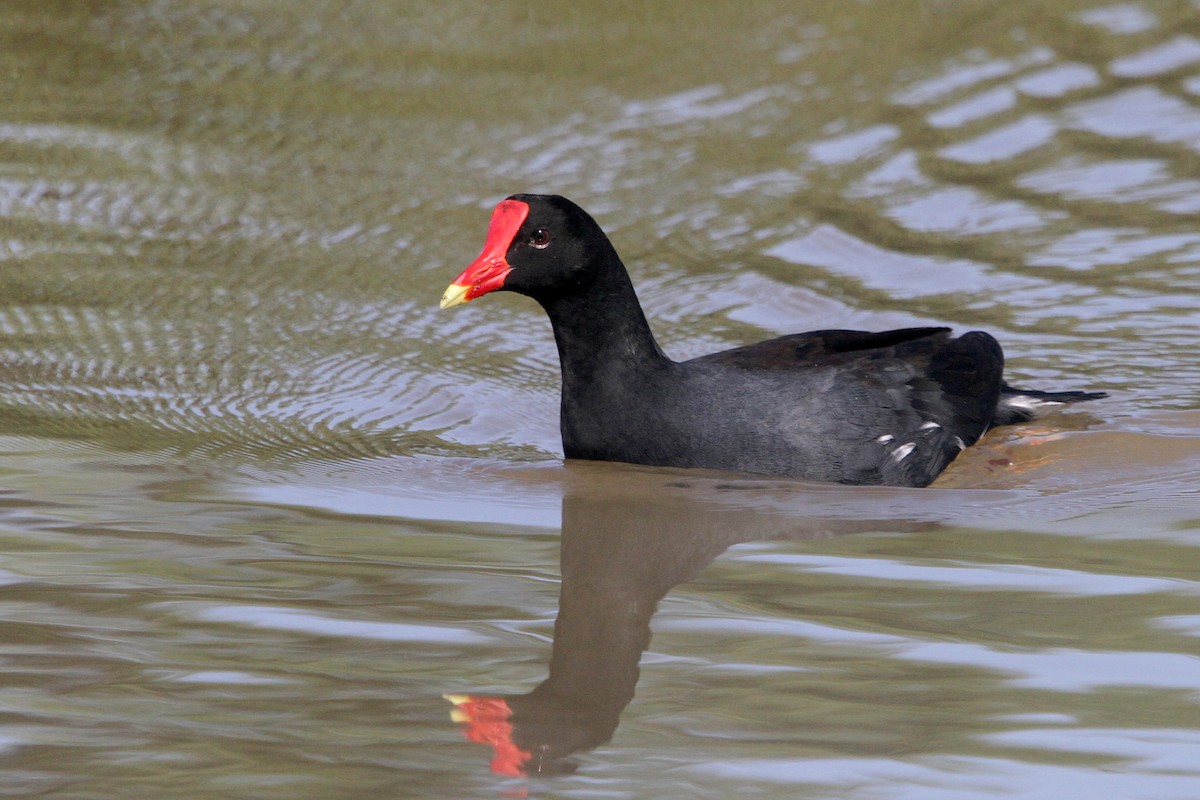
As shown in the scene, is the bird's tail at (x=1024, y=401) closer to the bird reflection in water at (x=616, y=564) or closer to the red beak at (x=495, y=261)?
the bird reflection in water at (x=616, y=564)

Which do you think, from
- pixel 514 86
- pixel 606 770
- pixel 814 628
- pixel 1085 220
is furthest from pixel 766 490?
pixel 514 86

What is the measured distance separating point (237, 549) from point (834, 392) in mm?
1825

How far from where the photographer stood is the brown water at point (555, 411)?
9.07 feet

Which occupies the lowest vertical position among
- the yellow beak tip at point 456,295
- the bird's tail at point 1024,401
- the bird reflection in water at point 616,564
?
the bird reflection in water at point 616,564

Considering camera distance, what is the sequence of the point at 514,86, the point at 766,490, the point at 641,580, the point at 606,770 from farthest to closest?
the point at 514,86, the point at 766,490, the point at 641,580, the point at 606,770

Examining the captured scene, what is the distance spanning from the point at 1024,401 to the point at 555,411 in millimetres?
1591

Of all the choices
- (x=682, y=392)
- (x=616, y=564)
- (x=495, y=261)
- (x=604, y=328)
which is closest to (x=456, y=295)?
(x=495, y=261)

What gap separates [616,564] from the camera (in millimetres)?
3836

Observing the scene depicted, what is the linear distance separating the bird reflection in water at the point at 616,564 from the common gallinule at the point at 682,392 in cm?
10

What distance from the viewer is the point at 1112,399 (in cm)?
557

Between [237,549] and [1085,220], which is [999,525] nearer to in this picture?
[237,549]

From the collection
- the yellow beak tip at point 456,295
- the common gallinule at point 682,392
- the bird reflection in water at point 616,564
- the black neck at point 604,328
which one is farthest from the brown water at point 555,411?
the yellow beak tip at point 456,295

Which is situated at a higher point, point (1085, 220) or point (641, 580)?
point (1085, 220)

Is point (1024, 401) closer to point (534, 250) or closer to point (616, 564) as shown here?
point (534, 250)
